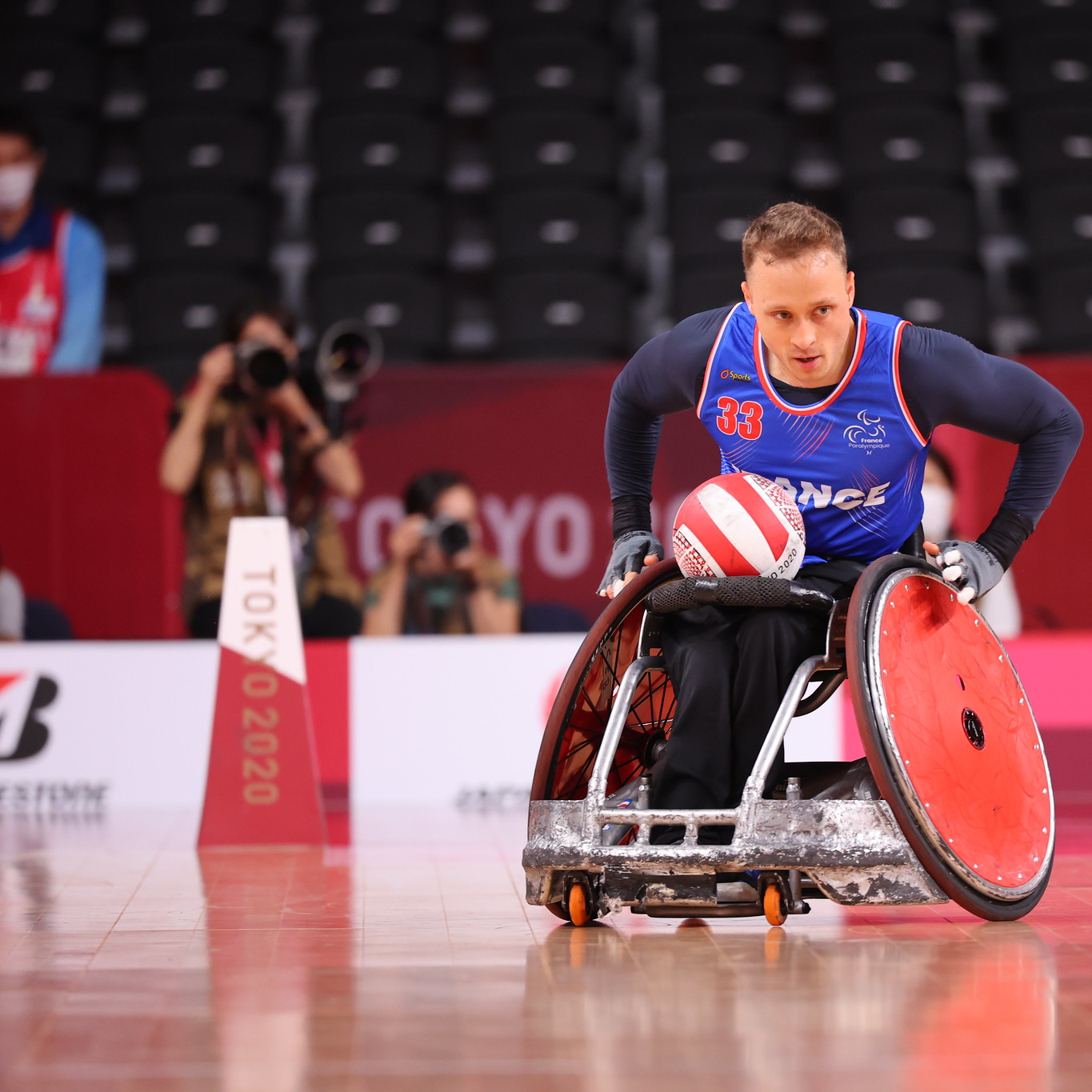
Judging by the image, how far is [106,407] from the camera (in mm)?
6992

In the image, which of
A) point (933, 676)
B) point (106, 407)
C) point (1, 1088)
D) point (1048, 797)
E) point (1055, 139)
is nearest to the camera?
point (1, 1088)

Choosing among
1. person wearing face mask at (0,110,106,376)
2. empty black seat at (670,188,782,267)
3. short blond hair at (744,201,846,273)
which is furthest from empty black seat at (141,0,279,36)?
short blond hair at (744,201,846,273)

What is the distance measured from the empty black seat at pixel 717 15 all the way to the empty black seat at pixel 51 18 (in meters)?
3.73

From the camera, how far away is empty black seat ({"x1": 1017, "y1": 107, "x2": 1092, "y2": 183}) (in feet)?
32.0

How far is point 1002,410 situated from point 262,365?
366 cm

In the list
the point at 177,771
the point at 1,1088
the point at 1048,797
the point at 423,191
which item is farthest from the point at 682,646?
the point at 423,191

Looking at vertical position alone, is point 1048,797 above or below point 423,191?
below

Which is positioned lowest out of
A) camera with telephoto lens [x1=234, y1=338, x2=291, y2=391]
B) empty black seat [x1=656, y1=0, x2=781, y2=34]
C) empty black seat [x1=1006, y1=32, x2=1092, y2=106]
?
camera with telephoto lens [x1=234, y1=338, x2=291, y2=391]

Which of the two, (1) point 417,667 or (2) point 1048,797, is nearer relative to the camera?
(2) point 1048,797

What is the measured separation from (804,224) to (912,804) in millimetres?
1258

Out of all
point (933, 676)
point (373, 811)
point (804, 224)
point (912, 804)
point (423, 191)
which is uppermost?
point (423, 191)

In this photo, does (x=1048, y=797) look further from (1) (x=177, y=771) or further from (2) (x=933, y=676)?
(1) (x=177, y=771)

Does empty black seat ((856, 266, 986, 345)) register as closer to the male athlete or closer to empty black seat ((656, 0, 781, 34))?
empty black seat ((656, 0, 781, 34))

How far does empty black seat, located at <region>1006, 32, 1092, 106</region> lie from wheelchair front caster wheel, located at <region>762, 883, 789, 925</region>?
7866mm
